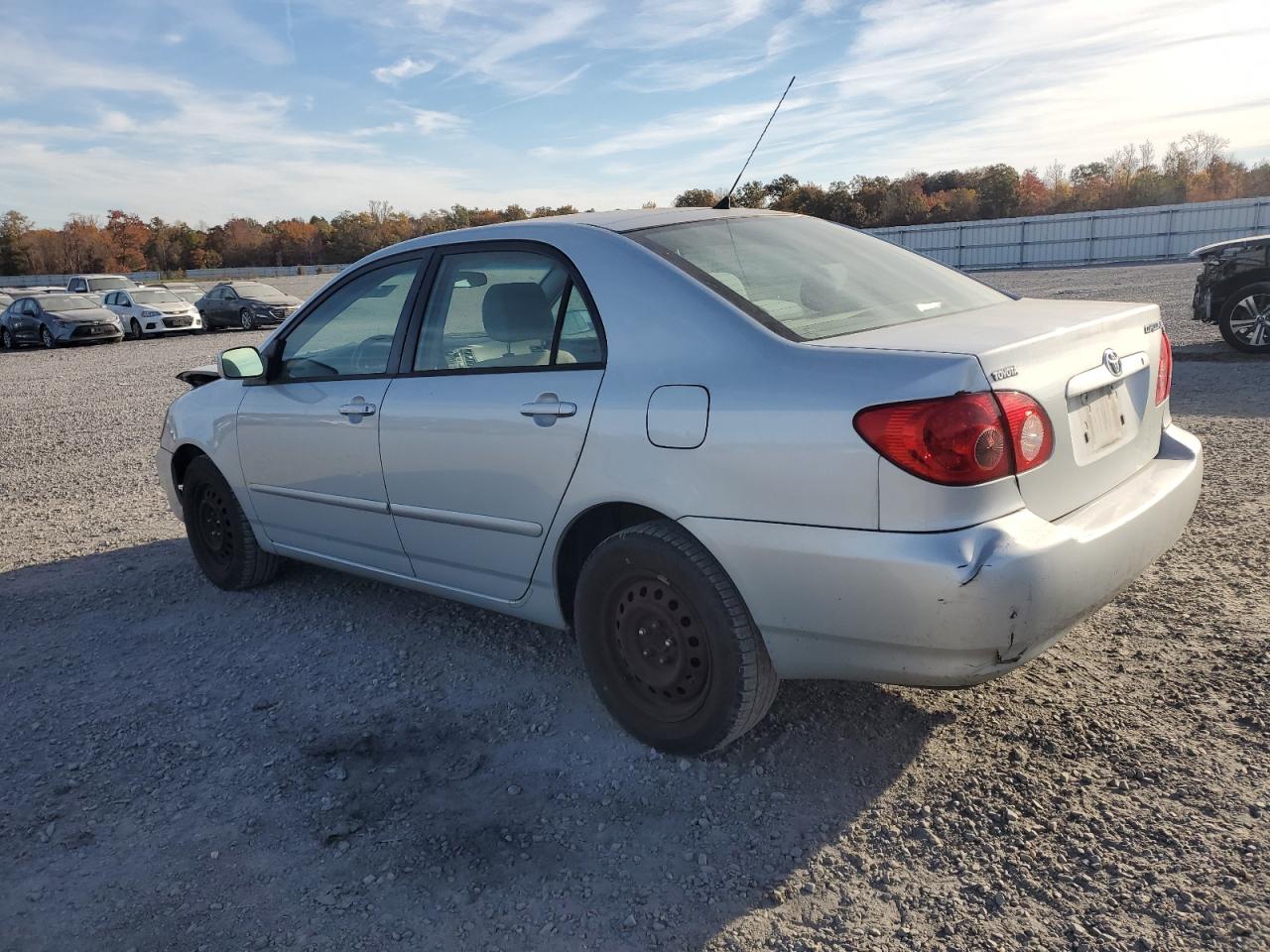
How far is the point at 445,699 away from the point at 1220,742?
2576 millimetres

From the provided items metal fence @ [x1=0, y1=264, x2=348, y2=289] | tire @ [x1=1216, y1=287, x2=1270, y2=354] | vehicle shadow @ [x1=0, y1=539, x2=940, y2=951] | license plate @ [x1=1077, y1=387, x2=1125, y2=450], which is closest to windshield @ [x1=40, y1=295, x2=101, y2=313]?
Answer: vehicle shadow @ [x1=0, y1=539, x2=940, y2=951]

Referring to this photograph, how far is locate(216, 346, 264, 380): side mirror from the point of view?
440 centimetres

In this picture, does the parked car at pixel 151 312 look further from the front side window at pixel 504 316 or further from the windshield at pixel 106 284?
the front side window at pixel 504 316

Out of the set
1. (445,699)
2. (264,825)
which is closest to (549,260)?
(445,699)

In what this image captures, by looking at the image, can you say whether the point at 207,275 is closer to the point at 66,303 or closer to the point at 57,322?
the point at 66,303

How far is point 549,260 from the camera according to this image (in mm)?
3410

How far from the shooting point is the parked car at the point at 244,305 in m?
26.6

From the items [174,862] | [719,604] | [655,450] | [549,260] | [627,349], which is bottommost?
[174,862]

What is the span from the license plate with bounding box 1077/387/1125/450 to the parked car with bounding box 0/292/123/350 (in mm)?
26372

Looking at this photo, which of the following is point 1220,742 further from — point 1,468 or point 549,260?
point 1,468

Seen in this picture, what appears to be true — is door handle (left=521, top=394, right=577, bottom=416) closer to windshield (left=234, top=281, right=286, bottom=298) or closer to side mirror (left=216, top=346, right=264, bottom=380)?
side mirror (left=216, top=346, right=264, bottom=380)

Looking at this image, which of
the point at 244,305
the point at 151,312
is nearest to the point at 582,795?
the point at 244,305

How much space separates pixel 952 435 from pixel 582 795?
1527 millimetres

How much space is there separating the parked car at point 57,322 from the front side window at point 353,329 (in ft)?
77.1
